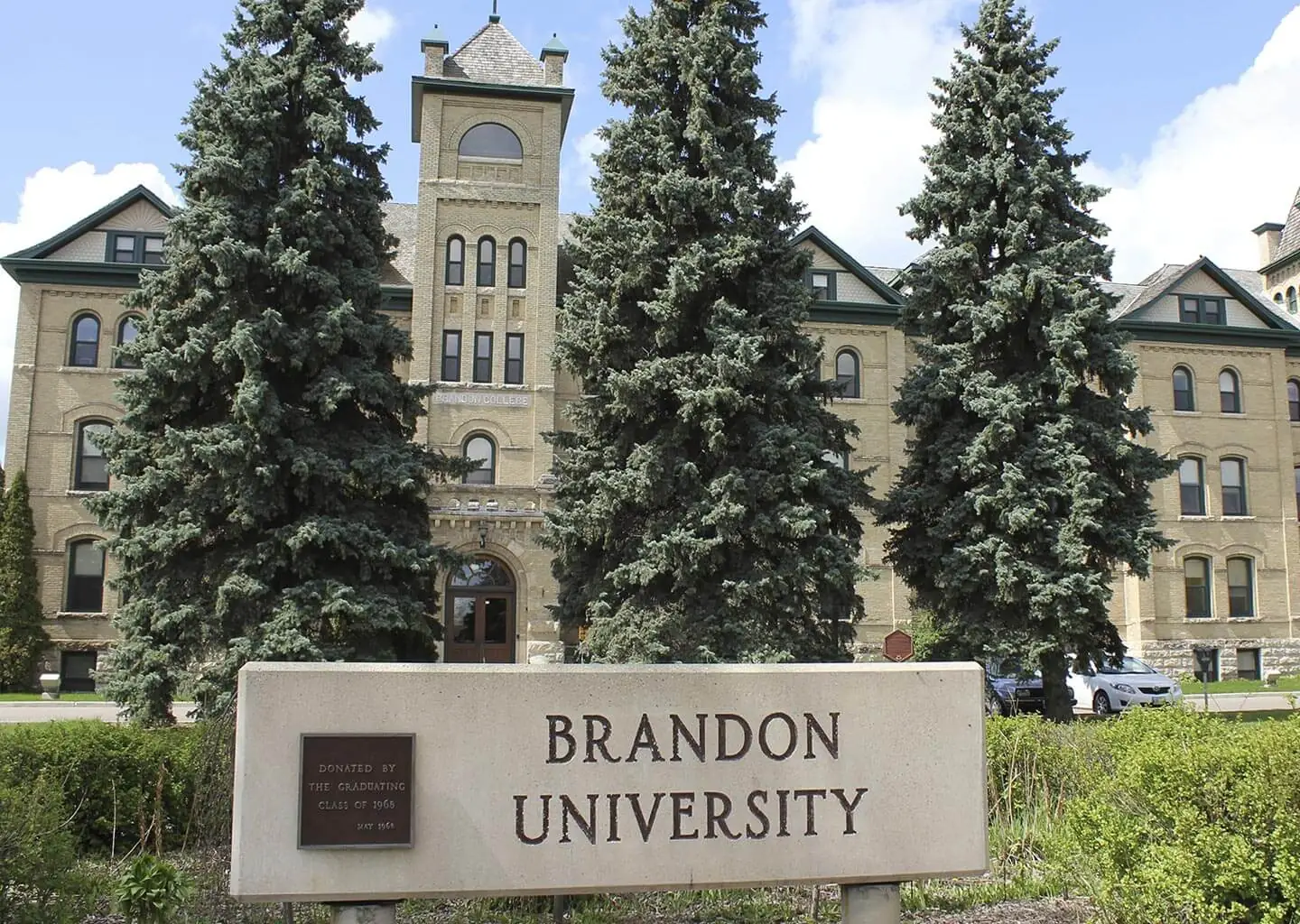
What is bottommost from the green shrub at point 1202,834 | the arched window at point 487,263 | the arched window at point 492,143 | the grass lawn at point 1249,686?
the grass lawn at point 1249,686

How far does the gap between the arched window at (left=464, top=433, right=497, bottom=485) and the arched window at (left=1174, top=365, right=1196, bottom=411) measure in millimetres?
22231

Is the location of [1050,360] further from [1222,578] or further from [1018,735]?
[1222,578]

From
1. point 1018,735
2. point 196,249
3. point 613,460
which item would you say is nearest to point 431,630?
point 613,460

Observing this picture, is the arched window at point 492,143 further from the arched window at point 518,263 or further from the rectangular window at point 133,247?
the rectangular window at point 133,247

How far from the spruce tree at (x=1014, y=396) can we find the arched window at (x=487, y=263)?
14582mm

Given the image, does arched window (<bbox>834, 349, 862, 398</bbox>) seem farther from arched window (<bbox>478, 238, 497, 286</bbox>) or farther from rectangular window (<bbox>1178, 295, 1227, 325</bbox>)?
rectangular window (<bbox>1178, 295, 1227, 325</bbox>)

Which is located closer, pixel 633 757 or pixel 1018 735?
pixel 633 757

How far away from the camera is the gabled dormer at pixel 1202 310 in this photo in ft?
119

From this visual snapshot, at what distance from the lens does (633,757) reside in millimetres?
6094

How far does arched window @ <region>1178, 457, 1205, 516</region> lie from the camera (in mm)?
36281

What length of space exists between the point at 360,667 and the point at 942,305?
16.6 m

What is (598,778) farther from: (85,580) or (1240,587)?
(1240,587)

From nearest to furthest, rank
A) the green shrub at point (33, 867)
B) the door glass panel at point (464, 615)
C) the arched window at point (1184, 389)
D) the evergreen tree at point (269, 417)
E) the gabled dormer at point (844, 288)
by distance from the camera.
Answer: the green shrub at point (33, 867) < the evergreen tree at point (269, 417) < the door glass panel at point (464, 615) < the gabled dormer at point (844, 288) < the arched window at point (1184, 389)

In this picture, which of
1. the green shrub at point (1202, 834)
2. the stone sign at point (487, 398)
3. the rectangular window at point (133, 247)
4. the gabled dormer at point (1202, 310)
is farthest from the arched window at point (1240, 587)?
the rectangular window at point (133, 247)
